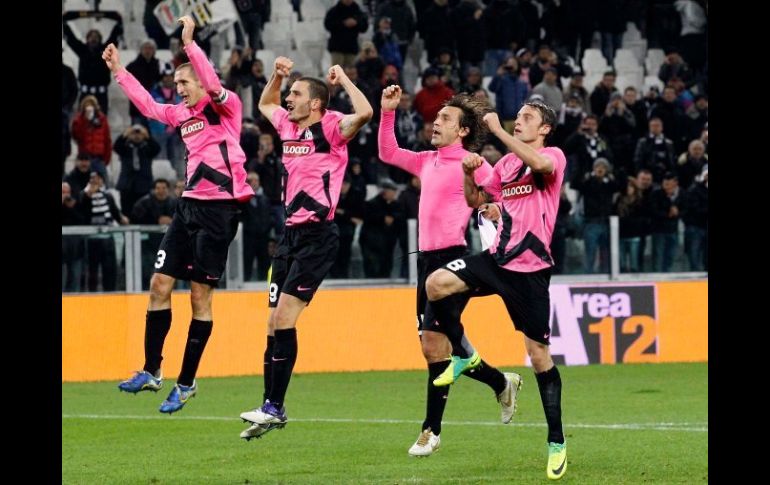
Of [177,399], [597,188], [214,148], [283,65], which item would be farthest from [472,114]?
[597,188]

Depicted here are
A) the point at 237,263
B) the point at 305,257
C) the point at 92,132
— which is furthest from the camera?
the point at 92,132

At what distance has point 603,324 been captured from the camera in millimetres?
21391

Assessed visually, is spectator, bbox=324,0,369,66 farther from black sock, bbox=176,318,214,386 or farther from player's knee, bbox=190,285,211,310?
black sock, bbox=176,318,214,386

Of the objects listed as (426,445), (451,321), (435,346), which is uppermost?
(451,321)

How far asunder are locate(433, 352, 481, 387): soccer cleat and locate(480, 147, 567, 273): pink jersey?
0.86 m

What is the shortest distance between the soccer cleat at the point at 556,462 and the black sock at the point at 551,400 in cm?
9

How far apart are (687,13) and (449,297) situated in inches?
717

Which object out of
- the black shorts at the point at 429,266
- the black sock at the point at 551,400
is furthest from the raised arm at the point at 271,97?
the black sock at the point at 551,400

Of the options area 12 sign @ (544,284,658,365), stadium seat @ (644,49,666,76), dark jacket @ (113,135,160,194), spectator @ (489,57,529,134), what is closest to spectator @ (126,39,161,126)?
dark jacket @ (113,135,160,194)

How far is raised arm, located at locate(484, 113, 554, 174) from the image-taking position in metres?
10.5

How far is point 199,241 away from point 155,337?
33.1 inches

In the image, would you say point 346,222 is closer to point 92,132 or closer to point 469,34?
Answer: point 92,132

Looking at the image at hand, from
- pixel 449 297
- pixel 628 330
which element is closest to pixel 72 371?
pixel 628 330

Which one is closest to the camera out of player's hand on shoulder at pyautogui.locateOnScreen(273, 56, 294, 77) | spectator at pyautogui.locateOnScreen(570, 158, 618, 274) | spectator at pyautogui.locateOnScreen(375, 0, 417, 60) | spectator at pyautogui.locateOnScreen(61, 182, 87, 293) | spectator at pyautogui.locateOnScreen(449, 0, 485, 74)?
player's hand on shoulder at pyautogui.locateOnScreen(273, 56, 294, 77)
